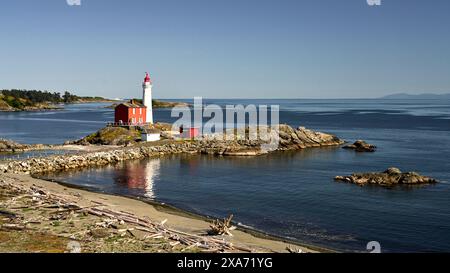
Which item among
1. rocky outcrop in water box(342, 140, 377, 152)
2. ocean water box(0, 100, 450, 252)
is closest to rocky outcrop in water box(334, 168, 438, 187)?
ocean water box(0, 100, 450, 252)

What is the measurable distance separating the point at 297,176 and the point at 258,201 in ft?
41.6

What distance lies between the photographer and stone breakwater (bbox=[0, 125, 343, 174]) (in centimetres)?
4738

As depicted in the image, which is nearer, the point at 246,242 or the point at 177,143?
the point at 246,242

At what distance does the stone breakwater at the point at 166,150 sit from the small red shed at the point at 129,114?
27.5 feet

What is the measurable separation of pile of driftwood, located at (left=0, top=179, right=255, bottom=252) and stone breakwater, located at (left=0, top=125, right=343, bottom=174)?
1575 centimetres

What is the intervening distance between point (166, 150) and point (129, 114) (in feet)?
36.1

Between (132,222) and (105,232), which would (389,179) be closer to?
(132,222)

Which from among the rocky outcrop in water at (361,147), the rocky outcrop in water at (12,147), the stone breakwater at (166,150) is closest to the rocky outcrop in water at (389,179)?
the stone breakwater at (166,150)

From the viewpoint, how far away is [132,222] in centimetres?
2378

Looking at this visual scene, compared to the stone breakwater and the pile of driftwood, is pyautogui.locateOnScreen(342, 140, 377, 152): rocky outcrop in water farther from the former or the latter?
the pile of driftwood
